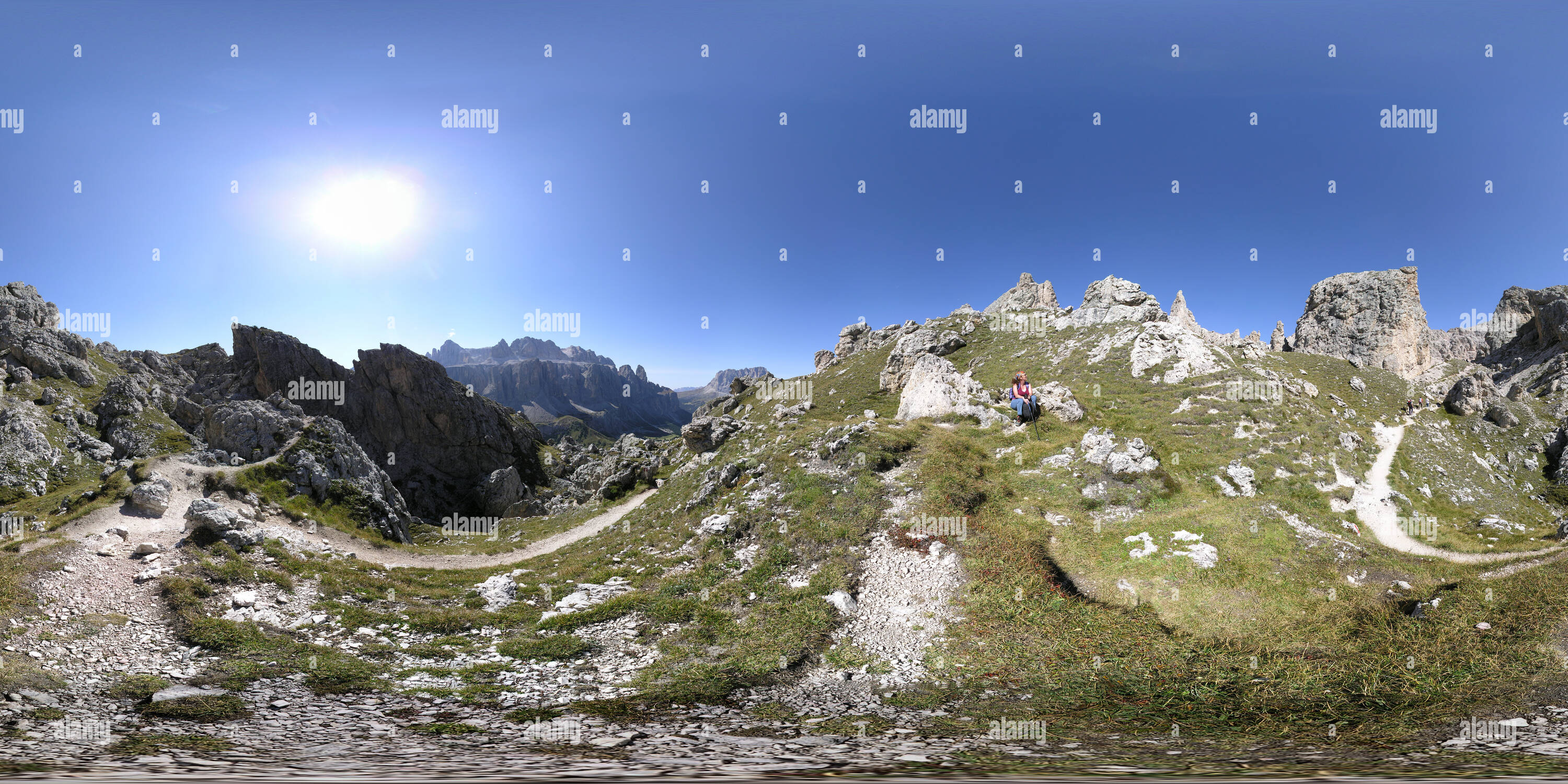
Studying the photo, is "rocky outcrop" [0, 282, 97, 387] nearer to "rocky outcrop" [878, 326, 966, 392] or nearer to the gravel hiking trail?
the gravel hiking trail

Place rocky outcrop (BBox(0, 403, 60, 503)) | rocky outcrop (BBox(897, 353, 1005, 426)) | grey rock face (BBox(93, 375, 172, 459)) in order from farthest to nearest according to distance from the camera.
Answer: grey rock face (BBox(93, 375, 172, 459))
rocky outcrop (BBox(0, 403, 60, 503))
rocky outcrop (BBox(897, 353, 1005, 426))

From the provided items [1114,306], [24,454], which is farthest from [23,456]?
[1114,306]

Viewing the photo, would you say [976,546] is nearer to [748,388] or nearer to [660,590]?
[660,590]

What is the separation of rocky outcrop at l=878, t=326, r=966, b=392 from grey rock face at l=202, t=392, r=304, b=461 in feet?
221

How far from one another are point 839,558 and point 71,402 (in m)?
106

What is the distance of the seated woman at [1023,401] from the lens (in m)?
36.3

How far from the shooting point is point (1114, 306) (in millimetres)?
67812

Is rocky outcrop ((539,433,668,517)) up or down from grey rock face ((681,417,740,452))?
down

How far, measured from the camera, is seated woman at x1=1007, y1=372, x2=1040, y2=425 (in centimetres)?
3628

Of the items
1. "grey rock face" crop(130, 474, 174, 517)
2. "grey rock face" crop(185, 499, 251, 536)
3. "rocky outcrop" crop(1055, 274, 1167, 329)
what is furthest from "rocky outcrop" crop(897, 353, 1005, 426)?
"grey rock face" crop(130, 474, 174, 517)

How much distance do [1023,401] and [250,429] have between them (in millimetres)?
74700

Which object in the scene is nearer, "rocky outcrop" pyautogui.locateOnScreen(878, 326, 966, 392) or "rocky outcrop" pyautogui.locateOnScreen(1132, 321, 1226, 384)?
"rocky outcrop" pyautogui.locateOnScreen(1132, 321, 1226, 384)

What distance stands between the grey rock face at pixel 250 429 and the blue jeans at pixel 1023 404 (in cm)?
6544

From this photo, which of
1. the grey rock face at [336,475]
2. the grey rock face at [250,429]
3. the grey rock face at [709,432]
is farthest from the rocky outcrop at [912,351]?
the grey rock face at [250,429]
